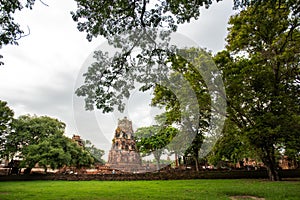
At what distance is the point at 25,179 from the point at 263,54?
88.0ft

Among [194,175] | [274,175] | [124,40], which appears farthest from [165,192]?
[194,175]

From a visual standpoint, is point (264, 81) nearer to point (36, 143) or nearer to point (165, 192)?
point (165, 192)

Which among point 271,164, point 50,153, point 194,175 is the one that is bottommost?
point 194,175

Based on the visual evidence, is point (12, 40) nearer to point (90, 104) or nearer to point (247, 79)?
point (90, 104)

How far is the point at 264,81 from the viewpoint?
15141 mm

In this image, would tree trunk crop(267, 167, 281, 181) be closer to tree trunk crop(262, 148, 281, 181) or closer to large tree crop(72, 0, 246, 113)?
tree trunk crop(262, 148, 281, 181)

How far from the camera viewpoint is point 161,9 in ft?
23.4

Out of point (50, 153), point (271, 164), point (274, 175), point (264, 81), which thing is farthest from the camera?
point (50, 153)

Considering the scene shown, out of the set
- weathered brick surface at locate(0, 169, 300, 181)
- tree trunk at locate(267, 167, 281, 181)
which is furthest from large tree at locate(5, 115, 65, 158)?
tree trunk at locate(267, 167, 281, 181)

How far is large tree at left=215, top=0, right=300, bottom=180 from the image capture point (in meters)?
13.6

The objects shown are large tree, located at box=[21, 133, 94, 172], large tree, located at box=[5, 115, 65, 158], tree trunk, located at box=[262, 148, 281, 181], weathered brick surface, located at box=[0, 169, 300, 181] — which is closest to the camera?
tree trunk, located at box=[262, 148, 281, 181]

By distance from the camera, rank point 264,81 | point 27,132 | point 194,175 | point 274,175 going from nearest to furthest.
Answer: point 264,81 → point 274,175 → point 194,175 → point 27,132

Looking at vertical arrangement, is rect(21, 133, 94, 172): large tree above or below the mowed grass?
above

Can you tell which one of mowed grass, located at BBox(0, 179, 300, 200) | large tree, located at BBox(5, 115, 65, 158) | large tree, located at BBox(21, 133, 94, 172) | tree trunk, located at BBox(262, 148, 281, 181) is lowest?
mowed grass, located at BBox(0, 179, 300, 200)
